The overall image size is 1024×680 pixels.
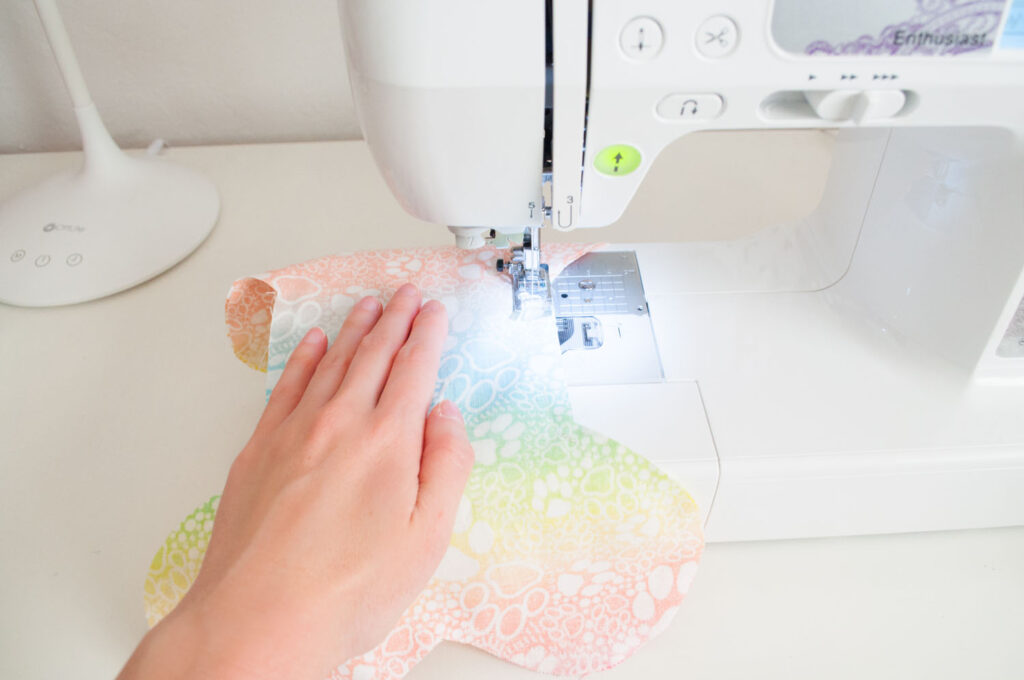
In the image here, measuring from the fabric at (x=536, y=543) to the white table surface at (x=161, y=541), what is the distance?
4cm

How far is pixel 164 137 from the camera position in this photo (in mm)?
1468

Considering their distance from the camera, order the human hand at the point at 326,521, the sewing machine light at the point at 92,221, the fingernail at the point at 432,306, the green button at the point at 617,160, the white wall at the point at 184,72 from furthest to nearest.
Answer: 1. the white wall at the point at 184,72
2. the sewing machine light at the point at 92,221
3. the fingernail at the point at 432,306
4. the green button at the point at 617,160
5. the human hand at the point at 326,521

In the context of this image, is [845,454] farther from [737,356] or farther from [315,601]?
[315,601]

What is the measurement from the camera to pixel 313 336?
0.77m

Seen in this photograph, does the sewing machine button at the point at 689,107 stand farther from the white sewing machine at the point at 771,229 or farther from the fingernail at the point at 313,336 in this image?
the fingernail at the point at 313,336

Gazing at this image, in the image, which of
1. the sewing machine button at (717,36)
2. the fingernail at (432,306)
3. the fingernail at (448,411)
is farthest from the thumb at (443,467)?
the sewing machine button at (717,36)

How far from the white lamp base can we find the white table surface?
38 millimetres

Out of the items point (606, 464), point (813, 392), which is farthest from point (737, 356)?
point (606, 464)

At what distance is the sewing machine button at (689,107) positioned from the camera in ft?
2.09

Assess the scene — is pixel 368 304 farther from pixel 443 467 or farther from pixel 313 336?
pixel 443 467

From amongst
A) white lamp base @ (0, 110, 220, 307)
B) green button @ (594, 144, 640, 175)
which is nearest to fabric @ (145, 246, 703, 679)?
green button @ (594, 144, 640, 175)

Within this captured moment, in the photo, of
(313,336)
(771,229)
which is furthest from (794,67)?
(313,336)

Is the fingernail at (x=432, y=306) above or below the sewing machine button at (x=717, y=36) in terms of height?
below

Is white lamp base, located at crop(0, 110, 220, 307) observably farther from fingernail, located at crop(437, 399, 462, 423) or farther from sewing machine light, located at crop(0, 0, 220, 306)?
fingernail, located at crop(437, 399, 462, 423)
